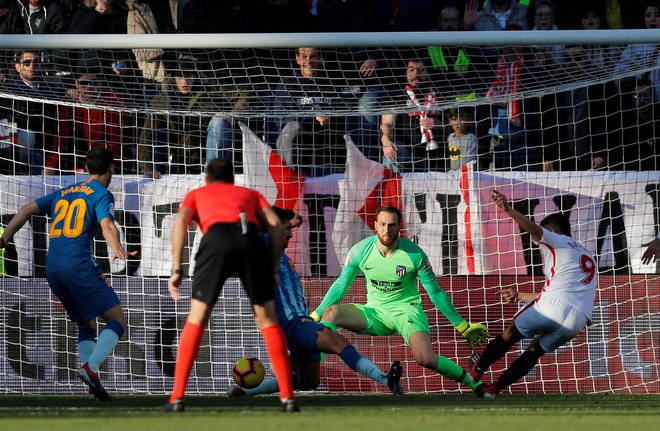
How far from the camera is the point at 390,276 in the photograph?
33.6 ft

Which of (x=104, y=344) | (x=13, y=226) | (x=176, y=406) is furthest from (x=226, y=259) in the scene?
(x=13, y=226)

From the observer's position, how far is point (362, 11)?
14117mm

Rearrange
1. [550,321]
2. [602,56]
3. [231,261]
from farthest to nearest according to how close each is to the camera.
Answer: [602,56] → [550,321] → [231,261]

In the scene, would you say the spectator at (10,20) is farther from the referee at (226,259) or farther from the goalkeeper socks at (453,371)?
the referee at (226,259)

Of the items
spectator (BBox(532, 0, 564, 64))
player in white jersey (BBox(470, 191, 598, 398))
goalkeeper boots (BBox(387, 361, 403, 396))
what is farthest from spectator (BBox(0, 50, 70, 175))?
spectator (BBox(532, 0, 564, 64))

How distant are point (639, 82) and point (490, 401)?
470cm

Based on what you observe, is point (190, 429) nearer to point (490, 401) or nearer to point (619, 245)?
point (490, 401)

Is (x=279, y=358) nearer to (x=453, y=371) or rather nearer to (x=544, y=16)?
(x=453, y=371)

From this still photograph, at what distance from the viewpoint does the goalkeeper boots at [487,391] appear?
970 centimetres

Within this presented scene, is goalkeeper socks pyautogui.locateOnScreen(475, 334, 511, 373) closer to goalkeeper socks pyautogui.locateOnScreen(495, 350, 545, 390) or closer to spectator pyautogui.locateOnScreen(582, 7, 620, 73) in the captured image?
goalkeeper socks pyautogui.locateOnScreen(495, 350, 545, 390)

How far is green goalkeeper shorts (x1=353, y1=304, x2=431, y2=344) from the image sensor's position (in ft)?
33.0

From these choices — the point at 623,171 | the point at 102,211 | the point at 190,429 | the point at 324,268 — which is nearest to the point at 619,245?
the point at 623,171

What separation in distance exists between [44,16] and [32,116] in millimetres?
2387

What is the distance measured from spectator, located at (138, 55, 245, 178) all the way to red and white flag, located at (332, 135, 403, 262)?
51.8 inches
